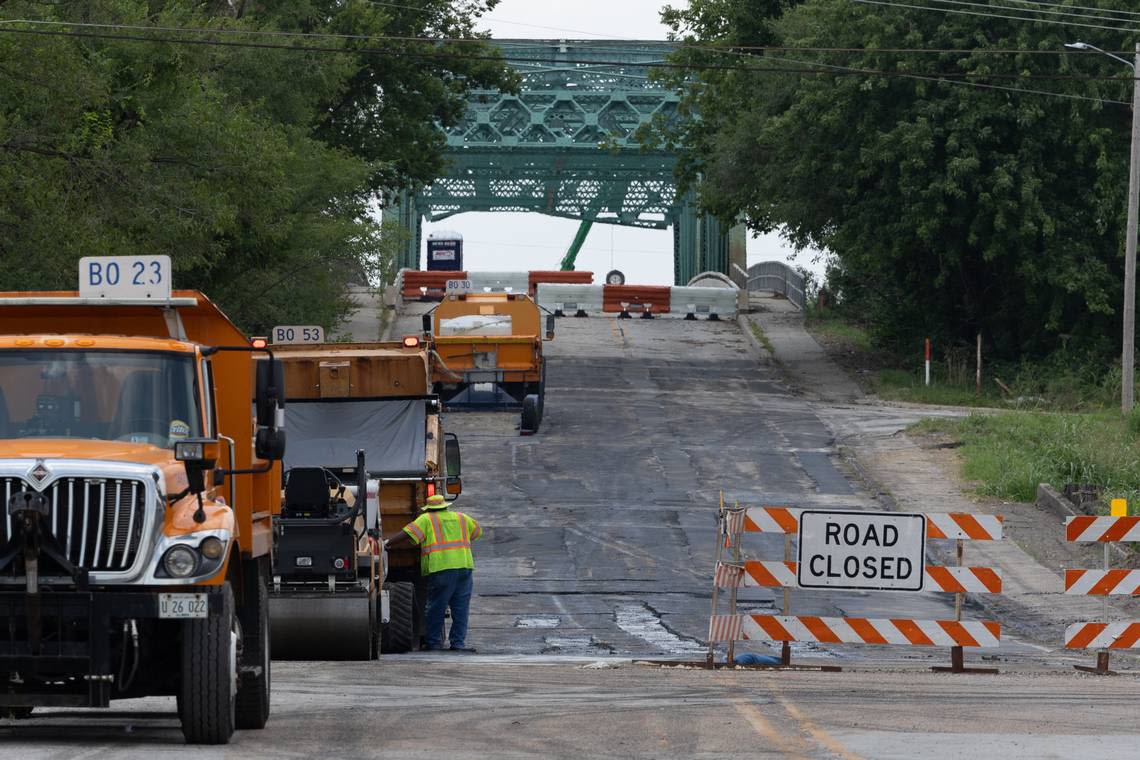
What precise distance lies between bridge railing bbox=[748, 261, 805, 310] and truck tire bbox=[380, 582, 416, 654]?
48.5m

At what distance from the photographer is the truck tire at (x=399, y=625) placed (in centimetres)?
1777

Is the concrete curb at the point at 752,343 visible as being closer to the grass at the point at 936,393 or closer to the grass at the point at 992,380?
the grass at the point at 992,380

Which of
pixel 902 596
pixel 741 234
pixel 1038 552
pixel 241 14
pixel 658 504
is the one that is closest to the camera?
pixel 902 596

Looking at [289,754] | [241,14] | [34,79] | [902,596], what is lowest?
[902,596]

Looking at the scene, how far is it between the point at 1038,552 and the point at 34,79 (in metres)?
15.8

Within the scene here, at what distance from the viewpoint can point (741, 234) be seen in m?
80.9

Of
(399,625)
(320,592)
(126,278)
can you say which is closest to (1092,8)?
(399,625)

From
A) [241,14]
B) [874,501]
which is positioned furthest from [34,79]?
[241,14]

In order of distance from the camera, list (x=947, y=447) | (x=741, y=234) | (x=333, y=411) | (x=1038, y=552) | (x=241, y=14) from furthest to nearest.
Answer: (x=741, y=234) < (x=241, y=14) < (x=947, y=447) < (x=1038, y=552) < (x=333, y=411)

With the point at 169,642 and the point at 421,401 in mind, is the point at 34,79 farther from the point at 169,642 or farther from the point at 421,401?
the point at 169,642

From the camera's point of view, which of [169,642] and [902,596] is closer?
[169,642]

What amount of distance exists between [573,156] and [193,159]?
186 ft

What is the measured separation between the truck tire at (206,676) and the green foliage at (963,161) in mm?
36196

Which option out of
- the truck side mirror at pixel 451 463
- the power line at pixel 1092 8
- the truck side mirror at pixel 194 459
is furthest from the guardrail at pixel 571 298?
the truck side mirror at pixel 194 459
